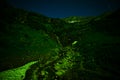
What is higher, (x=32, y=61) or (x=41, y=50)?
(x=41, y=50)

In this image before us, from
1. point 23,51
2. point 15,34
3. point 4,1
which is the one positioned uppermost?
point 4,1

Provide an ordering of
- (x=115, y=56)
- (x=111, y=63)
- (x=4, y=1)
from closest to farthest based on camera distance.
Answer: (x=111, y=63)
(x=115, y=56)
(x=4, y=1)

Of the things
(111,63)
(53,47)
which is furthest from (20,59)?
(111,63)

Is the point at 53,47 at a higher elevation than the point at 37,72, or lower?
higher

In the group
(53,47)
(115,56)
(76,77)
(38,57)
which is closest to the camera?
(76,77)

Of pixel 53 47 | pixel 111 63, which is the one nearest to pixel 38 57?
pixel 53 47

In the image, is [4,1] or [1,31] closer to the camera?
[1,31]

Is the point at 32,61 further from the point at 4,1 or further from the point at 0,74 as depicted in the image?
the point at 4,1

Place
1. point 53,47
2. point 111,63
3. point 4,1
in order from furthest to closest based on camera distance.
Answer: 1. point 4,1
2. point 53,47
3. point 111,63

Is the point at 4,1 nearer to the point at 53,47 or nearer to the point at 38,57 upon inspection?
the point at 53,47
